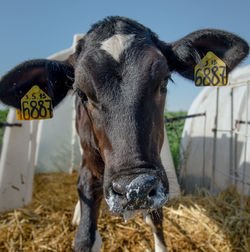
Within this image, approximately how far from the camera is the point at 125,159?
143cm

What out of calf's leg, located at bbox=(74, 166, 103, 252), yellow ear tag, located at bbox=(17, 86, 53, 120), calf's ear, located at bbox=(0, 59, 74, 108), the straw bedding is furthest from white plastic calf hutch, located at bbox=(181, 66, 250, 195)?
yellow ear tag, located at bbox=(17, 86, 53, 120)

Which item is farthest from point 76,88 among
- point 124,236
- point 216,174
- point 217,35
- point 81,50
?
point 216,174

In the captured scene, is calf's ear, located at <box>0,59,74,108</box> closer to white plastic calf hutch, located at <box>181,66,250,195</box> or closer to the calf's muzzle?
the calf's muzzle

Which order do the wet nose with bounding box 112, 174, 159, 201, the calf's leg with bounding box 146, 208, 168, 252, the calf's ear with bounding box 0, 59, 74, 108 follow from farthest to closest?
the calf's leg with bounding box 146, 208, 168, 252
the calf's ear with bounding box 0, 59, 74, 108
the wet nose with bounding box 112, 174, 159, 201

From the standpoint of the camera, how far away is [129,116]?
4.97ft

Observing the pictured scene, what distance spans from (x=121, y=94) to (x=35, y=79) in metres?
1.23

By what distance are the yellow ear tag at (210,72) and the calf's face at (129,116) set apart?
22.1 inches

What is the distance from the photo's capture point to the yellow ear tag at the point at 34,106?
237 cm

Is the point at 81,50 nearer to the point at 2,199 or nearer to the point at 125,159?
the point at 125,159

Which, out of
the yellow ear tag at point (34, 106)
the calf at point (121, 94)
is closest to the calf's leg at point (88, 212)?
the calf at point (121, 94)

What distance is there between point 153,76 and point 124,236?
7.51 feet

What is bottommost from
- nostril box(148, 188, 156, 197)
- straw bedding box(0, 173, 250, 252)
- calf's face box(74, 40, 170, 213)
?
straw bedding box(0, 173, 250, 252)

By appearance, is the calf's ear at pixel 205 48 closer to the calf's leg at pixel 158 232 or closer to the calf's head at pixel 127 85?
the calf's head at pixel 127 85

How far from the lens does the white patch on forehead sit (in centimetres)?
175
